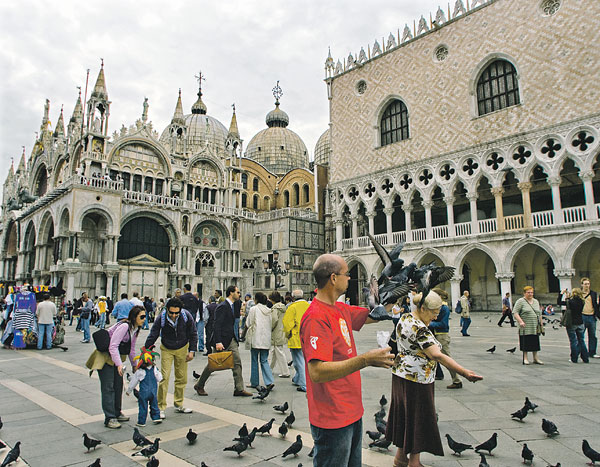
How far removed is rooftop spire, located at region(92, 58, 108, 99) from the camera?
2895 centimetres

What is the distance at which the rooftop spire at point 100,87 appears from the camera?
2895 centimetres

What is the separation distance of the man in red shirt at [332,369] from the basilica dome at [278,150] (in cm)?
4407

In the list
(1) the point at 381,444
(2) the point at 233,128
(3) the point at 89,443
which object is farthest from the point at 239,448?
(2) the point at 233,128

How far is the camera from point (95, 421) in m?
4.97

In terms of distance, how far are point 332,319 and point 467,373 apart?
104 cm

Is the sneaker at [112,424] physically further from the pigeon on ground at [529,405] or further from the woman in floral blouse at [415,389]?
the pigeon on ground at [529,405]

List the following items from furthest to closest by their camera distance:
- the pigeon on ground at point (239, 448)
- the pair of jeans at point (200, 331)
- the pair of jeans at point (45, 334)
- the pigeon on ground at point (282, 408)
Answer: the pair of jeans at point (200, 331) → the pair of jeans at point (45, 334) → the pigeon on ground at point (282, 408) → the pigeon on ground at point (239, 448)

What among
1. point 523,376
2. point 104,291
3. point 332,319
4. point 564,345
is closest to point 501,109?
point 564,345

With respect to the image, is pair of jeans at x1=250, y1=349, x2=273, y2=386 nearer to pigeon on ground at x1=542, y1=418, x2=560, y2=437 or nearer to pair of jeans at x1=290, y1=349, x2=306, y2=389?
pair of jeans at x1=290, y1=349, x2=306, y2=389

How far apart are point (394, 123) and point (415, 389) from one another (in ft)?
82.6

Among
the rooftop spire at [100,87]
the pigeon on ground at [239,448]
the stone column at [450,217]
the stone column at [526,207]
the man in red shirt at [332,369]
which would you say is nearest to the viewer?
the man in red shirt at [332,369]

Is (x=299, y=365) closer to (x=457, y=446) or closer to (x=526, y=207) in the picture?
(x=457, y=446)

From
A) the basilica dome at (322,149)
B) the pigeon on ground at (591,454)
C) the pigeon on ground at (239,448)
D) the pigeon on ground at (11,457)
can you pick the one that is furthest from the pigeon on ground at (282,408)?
the basilica dome at (322,149)

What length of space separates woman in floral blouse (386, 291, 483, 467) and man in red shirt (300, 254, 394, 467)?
1.01 m
